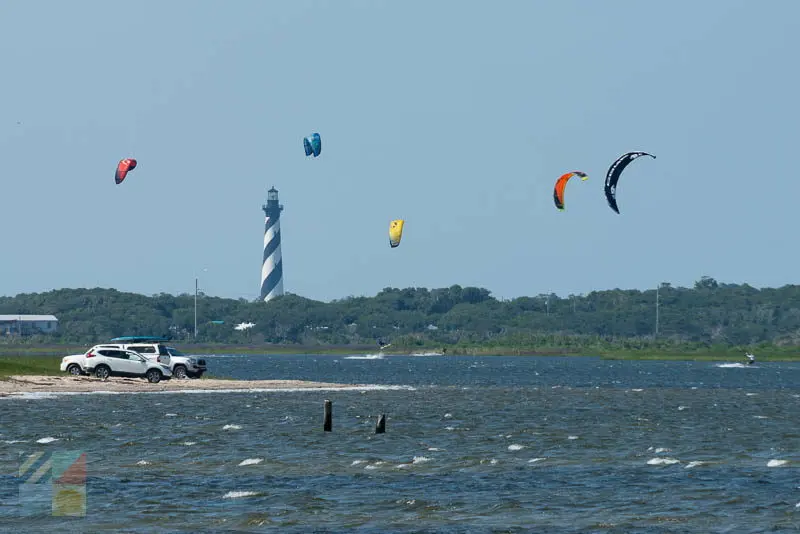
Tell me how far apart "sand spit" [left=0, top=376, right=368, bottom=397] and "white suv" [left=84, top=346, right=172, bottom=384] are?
1.53 feet

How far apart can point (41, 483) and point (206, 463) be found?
6.53m

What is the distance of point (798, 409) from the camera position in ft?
243

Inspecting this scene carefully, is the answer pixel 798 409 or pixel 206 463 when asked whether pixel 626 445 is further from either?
pixel 798 409

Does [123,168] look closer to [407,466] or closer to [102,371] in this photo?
[102,371]

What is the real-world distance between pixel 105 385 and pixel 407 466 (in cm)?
3827

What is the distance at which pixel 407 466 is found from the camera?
1641 inches

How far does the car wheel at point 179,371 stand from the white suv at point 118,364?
3.56m

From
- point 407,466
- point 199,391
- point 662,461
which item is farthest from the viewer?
point 199,391

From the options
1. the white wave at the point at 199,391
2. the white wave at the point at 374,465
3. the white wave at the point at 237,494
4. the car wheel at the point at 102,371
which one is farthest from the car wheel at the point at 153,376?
the white wave at the point at 237,494

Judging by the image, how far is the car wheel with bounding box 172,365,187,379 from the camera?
85.7 m

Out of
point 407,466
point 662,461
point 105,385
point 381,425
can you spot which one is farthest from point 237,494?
point 105,385

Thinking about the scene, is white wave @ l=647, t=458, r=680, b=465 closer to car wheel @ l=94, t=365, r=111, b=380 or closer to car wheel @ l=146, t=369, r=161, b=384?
car wheel @ l=146, t=369, r=161, b=384

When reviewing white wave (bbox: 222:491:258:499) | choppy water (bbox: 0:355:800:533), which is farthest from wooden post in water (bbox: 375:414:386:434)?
white wave (bbox: 222:491:258:499)

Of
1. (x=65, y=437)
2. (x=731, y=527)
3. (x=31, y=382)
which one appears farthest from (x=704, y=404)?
(x=731, y=527)
